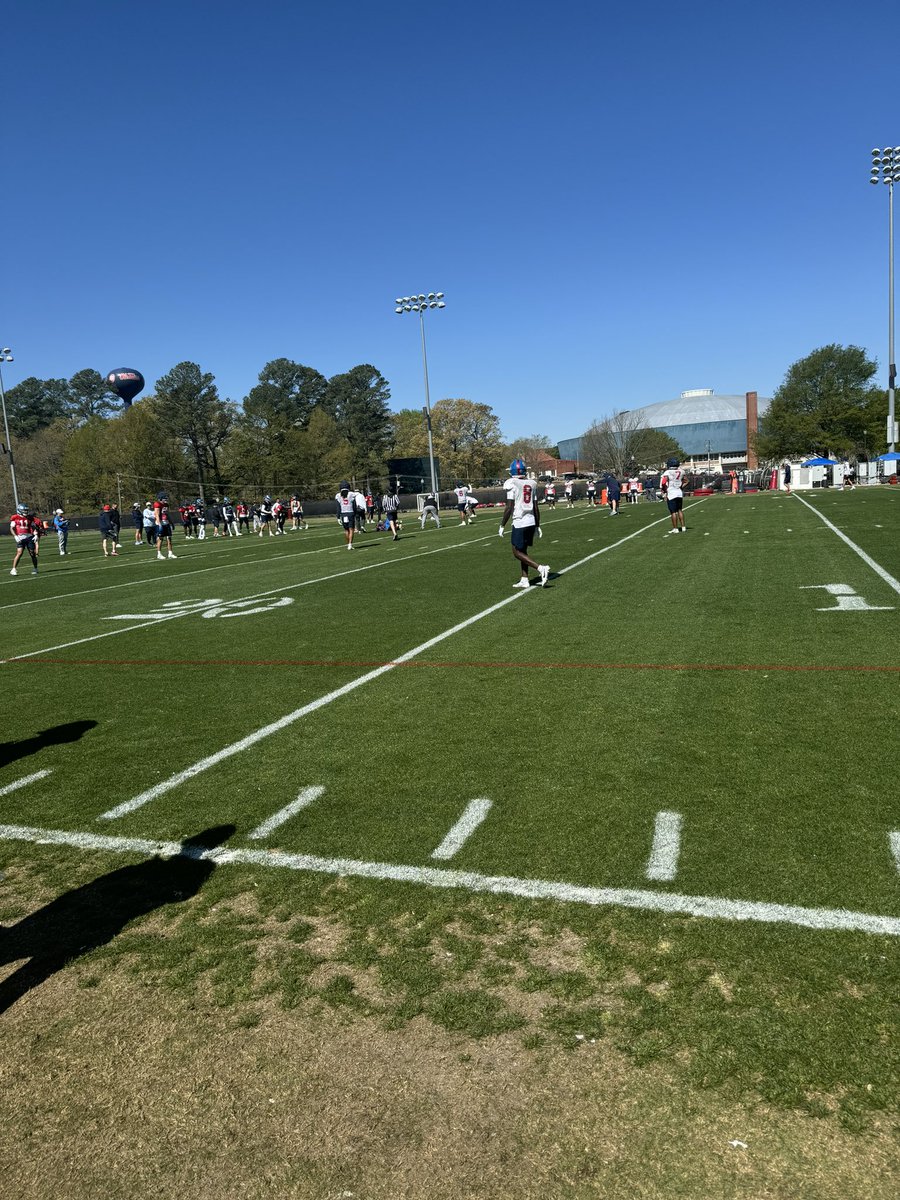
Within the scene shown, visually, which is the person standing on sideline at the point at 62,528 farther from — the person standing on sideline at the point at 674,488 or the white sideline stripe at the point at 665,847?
the white sideline stripe at the point at 665,847

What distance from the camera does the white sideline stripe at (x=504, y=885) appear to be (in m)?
3.10

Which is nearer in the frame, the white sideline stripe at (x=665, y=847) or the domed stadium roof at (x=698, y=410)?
the white sideline stripe at (x=665, y=847)

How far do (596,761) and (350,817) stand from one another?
5.19ft

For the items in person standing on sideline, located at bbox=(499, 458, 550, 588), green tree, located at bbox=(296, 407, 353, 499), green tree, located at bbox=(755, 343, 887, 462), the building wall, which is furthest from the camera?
the building wall

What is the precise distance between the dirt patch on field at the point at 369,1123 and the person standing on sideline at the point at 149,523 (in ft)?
94.6

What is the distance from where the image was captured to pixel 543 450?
14788 cm

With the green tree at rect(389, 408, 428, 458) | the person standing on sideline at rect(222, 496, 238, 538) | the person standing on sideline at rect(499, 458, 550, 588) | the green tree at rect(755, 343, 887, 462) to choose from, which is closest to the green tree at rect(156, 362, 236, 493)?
the green tree at rect(389, 408, 428, 458)

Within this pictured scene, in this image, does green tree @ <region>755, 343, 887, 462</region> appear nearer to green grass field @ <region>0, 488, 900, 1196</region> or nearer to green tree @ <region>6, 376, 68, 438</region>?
green grass field @ <region>0, 488, 900, 1196</region>

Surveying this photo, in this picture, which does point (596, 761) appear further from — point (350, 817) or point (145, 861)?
point (145, 861)

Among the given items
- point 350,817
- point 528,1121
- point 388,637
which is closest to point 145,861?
point 350,817

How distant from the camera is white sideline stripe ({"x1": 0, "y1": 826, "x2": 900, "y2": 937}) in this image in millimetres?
3102

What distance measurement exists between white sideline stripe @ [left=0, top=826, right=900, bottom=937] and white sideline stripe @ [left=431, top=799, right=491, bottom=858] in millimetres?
162

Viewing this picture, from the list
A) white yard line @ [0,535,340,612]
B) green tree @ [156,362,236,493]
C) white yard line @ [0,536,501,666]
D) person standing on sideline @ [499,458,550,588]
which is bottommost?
white yard line @ [0,536,501,666]

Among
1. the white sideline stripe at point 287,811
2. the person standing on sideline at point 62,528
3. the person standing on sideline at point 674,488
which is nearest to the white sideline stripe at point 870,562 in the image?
the person standing on sideline at point 674,488
